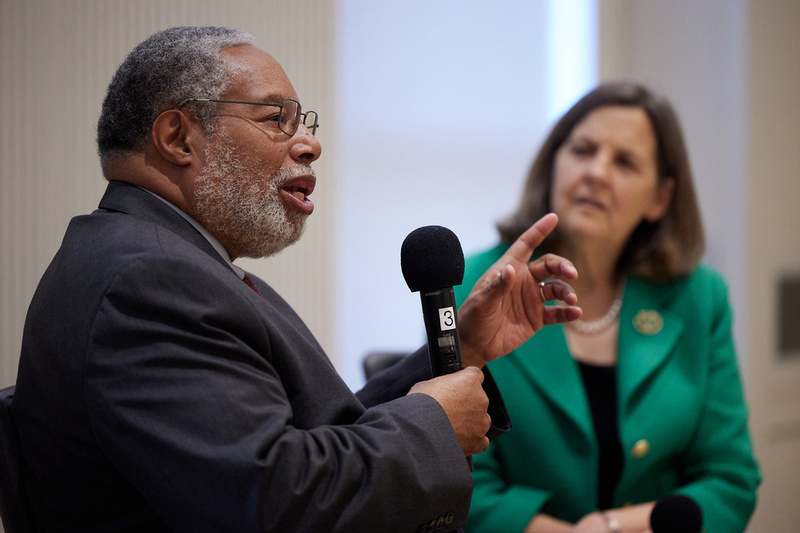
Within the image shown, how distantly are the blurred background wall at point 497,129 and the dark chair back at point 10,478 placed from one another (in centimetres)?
155

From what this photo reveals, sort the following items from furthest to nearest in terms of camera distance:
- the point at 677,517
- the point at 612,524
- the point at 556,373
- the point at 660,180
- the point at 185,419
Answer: the point at 660,180 → the point at 556,373 → the point at 612,524 → the point at 677,517 → the point at 185,419

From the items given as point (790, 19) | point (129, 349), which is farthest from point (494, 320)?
point (790, 19)

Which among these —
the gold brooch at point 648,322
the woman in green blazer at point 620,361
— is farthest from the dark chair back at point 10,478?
the gold brooch at point 648,322

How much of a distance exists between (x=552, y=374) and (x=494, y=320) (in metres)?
0.63

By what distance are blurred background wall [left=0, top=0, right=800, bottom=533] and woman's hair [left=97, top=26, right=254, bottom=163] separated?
54.0 inches

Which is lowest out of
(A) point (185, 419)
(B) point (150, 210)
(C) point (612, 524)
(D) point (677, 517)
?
(C) point (612, 524)

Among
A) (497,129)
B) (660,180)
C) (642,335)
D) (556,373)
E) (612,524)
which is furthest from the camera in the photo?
(497,129)

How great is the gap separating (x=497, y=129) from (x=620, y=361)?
1840 millimetres

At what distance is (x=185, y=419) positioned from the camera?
35.0 inches

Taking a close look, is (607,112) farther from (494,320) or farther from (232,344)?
(232,344)

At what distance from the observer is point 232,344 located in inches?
38.1

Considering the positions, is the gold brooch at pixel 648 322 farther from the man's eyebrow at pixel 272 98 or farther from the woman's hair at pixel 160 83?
the woman's hair at pixel 160 83

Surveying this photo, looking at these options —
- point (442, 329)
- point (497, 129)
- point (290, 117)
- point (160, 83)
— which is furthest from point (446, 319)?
point (497, 129)

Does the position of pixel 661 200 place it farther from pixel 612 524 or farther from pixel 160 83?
pixel 160 83
